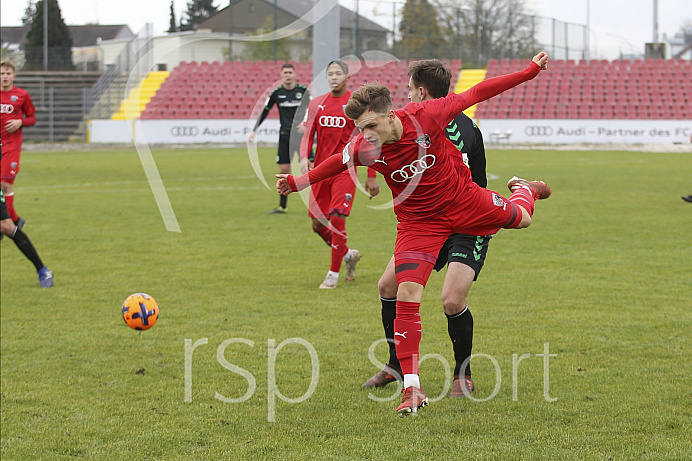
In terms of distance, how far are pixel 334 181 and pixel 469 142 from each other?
3.66m

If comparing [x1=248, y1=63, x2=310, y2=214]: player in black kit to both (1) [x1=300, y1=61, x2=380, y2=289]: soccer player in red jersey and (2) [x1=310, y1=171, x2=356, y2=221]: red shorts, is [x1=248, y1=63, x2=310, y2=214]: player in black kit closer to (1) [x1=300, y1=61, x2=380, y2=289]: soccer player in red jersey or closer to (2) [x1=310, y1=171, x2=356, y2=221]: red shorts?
(1) [x1=300, y1=61, x2=380, y2=289]: soccer player in red jersey

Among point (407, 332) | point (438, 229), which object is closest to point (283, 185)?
point (438, 229)

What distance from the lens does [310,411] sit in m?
4.89

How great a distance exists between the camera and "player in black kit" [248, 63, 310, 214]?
13039 millimetres

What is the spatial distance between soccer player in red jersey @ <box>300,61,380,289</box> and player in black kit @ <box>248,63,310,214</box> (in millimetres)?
3810

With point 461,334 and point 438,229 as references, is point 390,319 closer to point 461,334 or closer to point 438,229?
point 461,334

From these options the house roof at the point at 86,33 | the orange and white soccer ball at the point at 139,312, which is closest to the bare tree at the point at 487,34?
the orange and white soccer ball at the point at 139,312

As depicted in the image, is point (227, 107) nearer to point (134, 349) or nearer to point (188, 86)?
point (188, 86)

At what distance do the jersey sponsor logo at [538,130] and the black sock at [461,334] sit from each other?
30.3 meters

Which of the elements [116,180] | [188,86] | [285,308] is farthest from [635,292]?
[188,86]

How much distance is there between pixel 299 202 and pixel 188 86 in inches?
927

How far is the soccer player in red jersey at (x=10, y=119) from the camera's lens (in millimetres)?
11039

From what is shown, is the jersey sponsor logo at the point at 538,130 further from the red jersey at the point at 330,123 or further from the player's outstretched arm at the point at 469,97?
the player's outstretched arm at the point at 469,97

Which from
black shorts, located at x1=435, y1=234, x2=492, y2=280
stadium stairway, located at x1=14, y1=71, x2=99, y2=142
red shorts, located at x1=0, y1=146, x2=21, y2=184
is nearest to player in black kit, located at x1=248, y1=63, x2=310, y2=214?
red shorts, located at x1=0, y1=146, x2=21, y2=184
